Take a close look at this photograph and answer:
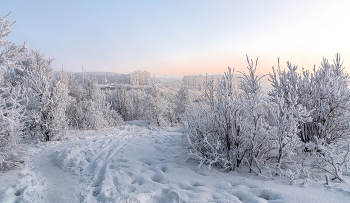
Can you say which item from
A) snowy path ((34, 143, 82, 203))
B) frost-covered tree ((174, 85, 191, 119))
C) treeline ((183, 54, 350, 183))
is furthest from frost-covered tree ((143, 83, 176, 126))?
treeline ((183, 54, 350, 183))

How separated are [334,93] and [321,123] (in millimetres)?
762

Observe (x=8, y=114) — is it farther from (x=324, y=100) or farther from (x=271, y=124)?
(x=324, y=100)

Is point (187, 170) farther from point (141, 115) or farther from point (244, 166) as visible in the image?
point (141, 115)

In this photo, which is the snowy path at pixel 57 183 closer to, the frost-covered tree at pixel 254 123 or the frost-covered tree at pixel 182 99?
the frost-covered tree at pixel 254 123

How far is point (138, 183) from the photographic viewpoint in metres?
3.34

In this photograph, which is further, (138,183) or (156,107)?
(156,107)

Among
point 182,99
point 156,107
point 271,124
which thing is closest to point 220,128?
point 271,124

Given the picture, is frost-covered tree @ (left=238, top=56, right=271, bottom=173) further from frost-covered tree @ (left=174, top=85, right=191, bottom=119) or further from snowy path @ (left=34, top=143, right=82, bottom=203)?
frost-covered tree @ (left=174, top=85, right=191, bottom=119)

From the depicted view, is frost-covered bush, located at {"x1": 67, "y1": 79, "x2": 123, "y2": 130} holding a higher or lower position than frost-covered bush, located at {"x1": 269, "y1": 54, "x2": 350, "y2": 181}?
lower

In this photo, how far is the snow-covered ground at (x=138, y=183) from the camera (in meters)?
2.71

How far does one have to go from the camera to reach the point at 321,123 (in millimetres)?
4266

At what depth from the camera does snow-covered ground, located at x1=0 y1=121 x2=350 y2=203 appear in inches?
107

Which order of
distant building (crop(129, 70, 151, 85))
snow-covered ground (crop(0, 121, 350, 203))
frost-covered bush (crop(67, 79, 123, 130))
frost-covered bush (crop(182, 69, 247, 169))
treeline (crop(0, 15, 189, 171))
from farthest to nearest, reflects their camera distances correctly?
distant building (crop(129, 70, 151, 85)), frost-covered bush (crop(67, 79, 123, 130)), treeline (crop(0, 15, 189, 171)), frost-covered bush (crop(182, 69, 247, 169)), snow-covered ground (crop(0, 121, 350, 203))

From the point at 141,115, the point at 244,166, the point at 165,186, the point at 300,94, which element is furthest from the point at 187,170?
the point at 141,115
